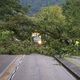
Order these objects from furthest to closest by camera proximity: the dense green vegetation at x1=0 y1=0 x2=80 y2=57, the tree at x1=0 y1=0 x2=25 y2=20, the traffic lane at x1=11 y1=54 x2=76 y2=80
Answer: the tree at x1=0 y1=0 x2=25 y2=20 → the dense green vegetation at x1=0 y1=0 x2=80 y2=57 → the traffic lane at x1=11 y1=54 x2=76 y2=80

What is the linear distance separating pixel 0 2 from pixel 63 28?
1299cm

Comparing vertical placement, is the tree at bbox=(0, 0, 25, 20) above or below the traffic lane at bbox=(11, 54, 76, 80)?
above

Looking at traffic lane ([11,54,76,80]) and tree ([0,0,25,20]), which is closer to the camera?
traffic lane ([11,54,76,80])

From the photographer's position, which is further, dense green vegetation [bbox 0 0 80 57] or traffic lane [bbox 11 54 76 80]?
dense green vegetation [bbox 0 0 80 57]

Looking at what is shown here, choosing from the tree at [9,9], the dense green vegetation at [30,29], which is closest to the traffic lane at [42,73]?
the dense green vegetation at [30,29]

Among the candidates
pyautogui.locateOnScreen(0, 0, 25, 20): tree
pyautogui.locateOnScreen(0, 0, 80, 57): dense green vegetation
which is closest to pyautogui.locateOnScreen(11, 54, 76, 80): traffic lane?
pyautogui.locateOnScreen(0, 0, 80, 57): dense green vegetation

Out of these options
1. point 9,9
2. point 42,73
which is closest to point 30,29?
point 9,9

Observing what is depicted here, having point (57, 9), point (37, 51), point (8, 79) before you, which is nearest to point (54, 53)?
point (37, 51)

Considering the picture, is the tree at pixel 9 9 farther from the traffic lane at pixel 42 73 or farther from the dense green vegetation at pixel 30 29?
the traffic lane at pixel 42 73

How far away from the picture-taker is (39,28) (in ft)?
233

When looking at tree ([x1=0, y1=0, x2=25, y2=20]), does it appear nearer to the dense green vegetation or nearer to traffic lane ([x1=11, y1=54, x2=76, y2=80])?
the dense green vegetation

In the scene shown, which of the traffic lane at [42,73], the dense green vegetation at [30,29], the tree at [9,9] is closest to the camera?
the traffic lane at [42,73]

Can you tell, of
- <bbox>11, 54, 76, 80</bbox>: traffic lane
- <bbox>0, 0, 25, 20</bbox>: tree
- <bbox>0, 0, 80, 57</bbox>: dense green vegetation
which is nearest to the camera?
<bbox>11, 54, 76, 80</bbox>: traffic lane

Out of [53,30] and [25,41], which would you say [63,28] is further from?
[25,41]
